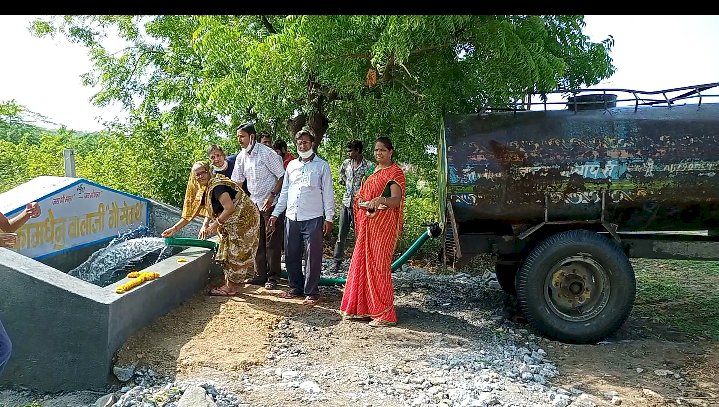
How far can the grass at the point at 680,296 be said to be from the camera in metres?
6.60

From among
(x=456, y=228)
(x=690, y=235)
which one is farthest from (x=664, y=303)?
(x=456, y=228)

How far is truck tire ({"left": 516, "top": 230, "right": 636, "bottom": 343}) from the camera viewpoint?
18.9 feet

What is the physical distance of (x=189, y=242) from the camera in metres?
6.62

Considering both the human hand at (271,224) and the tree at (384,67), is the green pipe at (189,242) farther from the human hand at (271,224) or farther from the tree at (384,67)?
the tree at (384,67)

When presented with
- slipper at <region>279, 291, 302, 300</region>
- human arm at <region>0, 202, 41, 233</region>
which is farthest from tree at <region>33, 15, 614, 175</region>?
human arm at <region>0, 202, 41, 233</region>

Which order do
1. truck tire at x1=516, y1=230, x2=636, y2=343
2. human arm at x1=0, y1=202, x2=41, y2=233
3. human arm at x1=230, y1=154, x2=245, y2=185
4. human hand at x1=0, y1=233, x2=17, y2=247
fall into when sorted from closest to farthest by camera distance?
human hand at x1=0, y1=233, x2=17, y2=247
human arm at x1=0, y1=202, x2=41, y2=233
truck tire at x1=516, y1=230, x2=636, y2=343
human arm at x1=230, y1=154, x2=245, y2=185

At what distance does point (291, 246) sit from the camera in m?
6.67

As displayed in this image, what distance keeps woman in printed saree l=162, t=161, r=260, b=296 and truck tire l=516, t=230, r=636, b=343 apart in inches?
104

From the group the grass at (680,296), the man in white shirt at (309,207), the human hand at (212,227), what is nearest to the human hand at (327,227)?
the man in white shirt at (309,207)

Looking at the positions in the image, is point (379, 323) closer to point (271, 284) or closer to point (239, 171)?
point (271, 284)

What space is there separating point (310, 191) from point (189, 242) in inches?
51.9

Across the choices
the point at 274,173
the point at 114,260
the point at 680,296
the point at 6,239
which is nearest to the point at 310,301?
the point at 274,173

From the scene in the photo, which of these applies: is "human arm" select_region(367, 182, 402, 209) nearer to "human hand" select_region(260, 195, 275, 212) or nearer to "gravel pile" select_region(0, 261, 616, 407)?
"gravel pile" select_region(0, 261, 616, 407)

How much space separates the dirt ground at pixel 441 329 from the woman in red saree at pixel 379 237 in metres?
0.27
